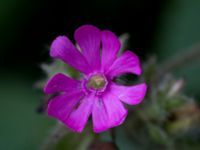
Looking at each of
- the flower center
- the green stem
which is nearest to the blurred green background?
the green stem

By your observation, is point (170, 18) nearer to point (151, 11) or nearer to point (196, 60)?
point (151, 11)

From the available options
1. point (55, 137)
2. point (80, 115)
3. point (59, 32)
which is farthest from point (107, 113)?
point (59, 32)

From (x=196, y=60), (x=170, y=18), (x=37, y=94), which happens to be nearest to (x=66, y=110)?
(x=196, y=60)

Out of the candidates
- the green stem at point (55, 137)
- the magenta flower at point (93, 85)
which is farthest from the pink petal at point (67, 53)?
the green stem at point (55, 137)

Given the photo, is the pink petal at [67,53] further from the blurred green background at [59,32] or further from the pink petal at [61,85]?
the blurred green background at [59,32]

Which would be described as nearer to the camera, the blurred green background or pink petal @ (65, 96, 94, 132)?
pink petal @ (65, 96, 94, 132)

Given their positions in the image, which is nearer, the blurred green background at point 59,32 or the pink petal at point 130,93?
the pink petal at point 130,93

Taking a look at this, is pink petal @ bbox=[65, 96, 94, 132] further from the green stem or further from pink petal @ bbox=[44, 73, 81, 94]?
the green stem
